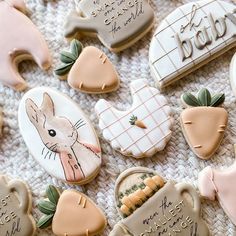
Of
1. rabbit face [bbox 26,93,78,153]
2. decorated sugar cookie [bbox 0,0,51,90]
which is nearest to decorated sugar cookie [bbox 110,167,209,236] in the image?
rabbit face [bbox 26,93,78,153]

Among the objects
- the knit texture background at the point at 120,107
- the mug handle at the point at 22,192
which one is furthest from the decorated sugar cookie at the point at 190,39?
the mug handle at the point at 22,192

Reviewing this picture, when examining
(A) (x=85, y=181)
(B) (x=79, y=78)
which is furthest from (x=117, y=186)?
(B) (x=79, y=78)

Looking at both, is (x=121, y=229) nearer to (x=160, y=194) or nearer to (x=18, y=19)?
(x=160, y=194)

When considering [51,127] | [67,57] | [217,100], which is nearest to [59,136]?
[51,127]

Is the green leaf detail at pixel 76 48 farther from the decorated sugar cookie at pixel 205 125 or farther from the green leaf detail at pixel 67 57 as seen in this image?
the decorated sugar cookie at pixel 205 125

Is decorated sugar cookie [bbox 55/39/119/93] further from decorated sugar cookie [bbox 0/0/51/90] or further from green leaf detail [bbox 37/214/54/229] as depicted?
green leaf detail [bbox 37/214/54/229]

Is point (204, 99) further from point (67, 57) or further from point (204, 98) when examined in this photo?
point (67, 57)
